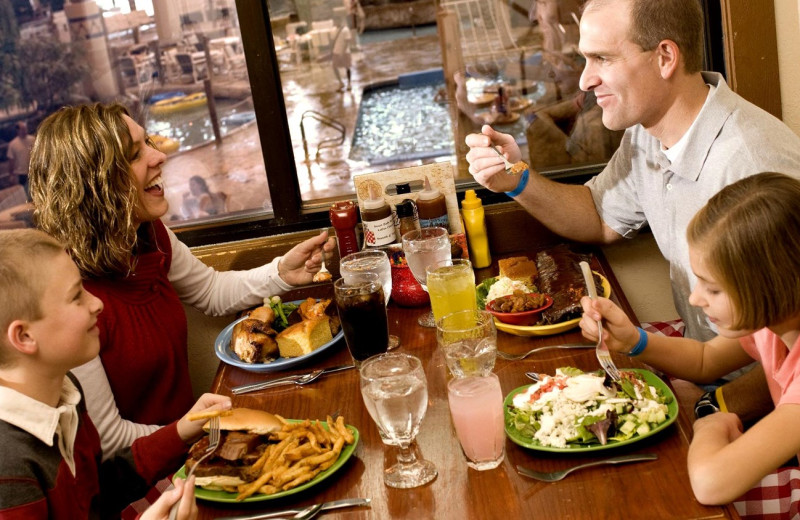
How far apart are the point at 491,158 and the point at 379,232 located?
13.3 inches

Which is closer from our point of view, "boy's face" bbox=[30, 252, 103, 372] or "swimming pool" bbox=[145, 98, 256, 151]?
"boy's face" bbox=[30, 252, 103, 372]

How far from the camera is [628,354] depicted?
65.4 inches

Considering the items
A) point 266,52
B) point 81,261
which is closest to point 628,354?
point 81,261

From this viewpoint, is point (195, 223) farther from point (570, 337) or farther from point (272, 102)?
point (570, 337)

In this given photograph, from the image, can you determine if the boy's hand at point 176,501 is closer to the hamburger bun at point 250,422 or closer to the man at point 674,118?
the hamburger bun at point 250,422

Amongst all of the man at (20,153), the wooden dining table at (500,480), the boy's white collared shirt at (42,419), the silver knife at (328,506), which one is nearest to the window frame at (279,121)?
the man at (20,153)

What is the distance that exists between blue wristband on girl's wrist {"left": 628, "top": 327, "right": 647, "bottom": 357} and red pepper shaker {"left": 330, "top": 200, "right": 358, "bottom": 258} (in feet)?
2.89

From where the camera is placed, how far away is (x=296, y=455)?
1.45 meters

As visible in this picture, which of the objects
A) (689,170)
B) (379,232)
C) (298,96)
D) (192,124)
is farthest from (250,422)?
(298,96)

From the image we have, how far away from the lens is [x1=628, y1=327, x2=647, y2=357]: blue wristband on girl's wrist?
164 cm

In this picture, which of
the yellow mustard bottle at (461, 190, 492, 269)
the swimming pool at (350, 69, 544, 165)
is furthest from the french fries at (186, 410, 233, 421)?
the swimming pool at (350, 69, 544, 165)

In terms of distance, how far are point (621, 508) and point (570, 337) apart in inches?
24.9

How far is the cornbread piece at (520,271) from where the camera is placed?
211 cm

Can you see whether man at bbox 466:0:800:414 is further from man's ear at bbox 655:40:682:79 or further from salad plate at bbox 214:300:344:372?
salad plate at bbox 214:300:344:372
